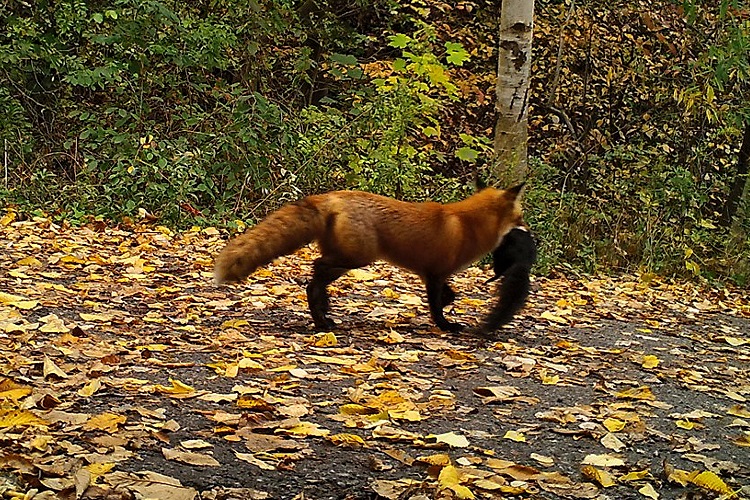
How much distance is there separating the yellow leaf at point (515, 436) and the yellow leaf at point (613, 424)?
48 cm

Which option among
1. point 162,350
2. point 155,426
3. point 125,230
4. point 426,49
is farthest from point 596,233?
point 155,426

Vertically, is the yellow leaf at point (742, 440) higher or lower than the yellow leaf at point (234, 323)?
higher

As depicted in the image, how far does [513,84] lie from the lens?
11008mm

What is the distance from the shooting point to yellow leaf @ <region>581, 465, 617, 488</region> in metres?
3.45

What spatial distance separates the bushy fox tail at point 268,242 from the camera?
5.49 meters

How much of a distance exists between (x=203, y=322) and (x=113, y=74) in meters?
6.24

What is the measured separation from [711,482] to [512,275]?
268 centimetres

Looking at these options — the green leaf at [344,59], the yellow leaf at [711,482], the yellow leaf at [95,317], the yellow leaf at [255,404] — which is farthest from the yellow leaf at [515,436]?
the green leaf at [344,59]

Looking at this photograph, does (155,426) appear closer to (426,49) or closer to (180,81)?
(426,49)

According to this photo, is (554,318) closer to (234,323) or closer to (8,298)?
(234,323)

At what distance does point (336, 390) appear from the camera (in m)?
4.46

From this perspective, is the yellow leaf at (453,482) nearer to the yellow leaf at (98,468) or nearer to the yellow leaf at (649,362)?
the yellow leaf at (98,468)

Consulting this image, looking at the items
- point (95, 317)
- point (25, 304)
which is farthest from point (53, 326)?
point (25, 304)

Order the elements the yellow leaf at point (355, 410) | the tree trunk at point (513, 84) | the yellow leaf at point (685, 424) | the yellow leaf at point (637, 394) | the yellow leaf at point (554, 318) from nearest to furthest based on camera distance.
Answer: the yellow leaf at point (355, 410) → the yellow leaf at point (685, 424) → the yellow leaf at point (637, 394) → the yellow leaf at point (554, 318) → the tree trunk at point (513, 84)
